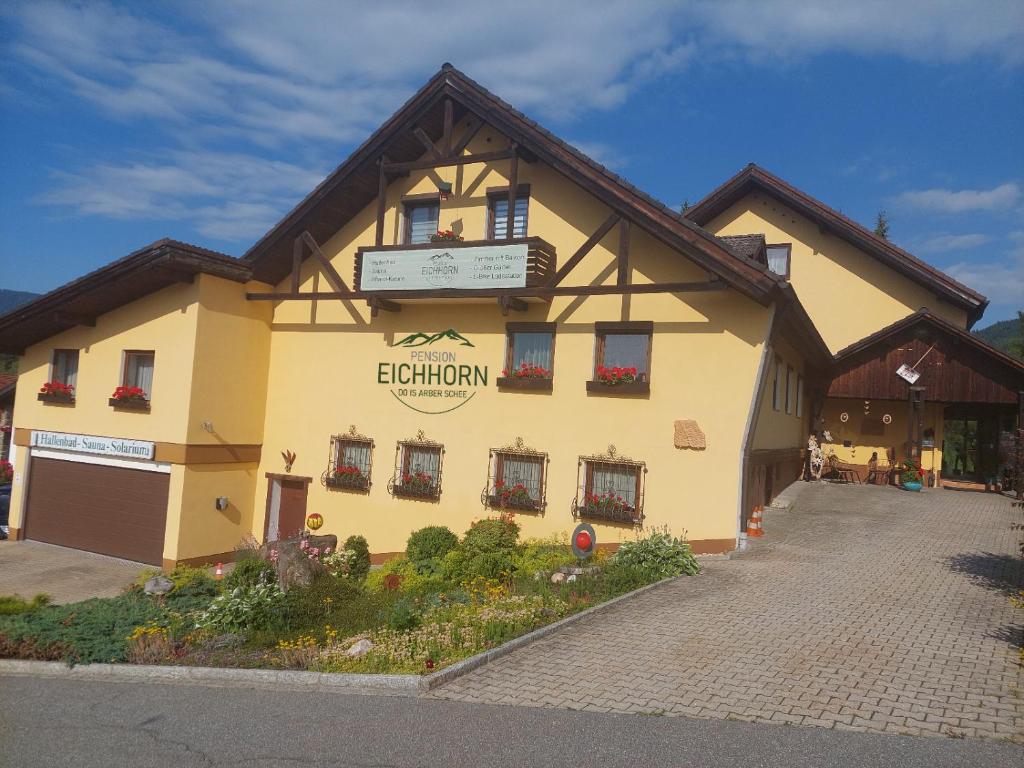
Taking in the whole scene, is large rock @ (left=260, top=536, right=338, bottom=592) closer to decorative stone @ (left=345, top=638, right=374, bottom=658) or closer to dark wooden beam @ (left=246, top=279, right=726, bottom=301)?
decorative stone @ (left=345, top=638, right=374, bottom=658)

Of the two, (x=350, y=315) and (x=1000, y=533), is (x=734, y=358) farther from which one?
(x=350, y=315)

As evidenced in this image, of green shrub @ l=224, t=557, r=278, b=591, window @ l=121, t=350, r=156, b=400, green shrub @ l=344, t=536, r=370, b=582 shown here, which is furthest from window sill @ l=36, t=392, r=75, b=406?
green shrub @ l=224, t=557, r=278, b=591

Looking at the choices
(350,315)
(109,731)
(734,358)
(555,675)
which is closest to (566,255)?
(734,358)

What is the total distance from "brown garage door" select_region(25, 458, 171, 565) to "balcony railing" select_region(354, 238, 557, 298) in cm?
690

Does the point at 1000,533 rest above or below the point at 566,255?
below

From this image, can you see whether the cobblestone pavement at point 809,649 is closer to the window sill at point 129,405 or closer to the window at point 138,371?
the window sill at point 129,405

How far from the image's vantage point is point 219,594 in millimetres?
12703

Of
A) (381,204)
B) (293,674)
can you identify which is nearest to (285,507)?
(381,204)

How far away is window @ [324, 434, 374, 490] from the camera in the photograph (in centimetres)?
1745

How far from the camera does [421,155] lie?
17469 mm

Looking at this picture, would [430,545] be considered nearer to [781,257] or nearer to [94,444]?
[94,444]

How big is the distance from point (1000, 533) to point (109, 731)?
16.0 metres

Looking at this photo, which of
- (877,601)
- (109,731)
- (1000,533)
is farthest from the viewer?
(1000,533)

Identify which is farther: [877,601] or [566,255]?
[566,255]
